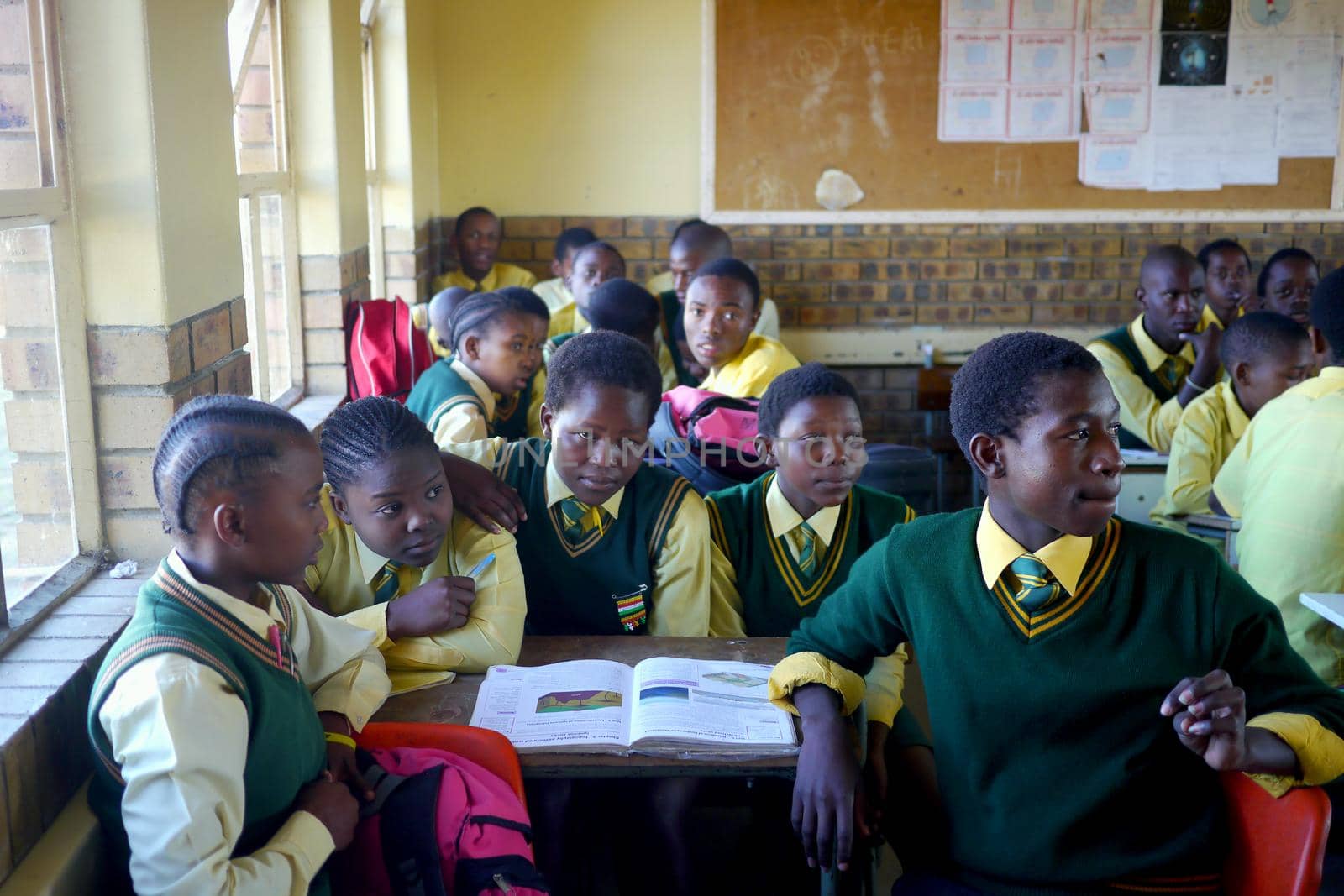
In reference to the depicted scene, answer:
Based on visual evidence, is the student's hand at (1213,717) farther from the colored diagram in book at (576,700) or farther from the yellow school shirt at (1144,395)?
the yellow school shirt at (1144,395)

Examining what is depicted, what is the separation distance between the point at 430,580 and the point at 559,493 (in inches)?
12.6

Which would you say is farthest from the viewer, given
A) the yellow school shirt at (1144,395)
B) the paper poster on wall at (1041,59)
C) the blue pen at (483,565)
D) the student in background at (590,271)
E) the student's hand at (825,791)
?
the paper poster on wall at (1041,59)

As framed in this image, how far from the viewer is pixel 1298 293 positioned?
479cm

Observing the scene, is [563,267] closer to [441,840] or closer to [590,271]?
[590,271]

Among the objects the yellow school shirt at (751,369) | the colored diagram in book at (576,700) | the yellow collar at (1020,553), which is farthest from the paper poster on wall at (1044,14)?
the colored diagram in book at (576,700)

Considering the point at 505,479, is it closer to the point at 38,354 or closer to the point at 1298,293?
Result: the point at 38,354

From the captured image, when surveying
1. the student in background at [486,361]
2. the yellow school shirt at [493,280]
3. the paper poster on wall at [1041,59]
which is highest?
the paper poster on wall at [1041,59]

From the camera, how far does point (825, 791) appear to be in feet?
5.01

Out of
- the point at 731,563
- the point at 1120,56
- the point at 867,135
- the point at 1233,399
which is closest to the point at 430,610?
the point at 731,563

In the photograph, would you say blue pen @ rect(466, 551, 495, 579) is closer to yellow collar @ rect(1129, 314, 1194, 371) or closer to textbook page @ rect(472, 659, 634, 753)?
textbook page @ rect(472, 659, 634, 753)

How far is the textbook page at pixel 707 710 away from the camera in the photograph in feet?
5.22

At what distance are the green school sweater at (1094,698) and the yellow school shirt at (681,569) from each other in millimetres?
647

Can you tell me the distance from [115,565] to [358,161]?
85.9 inches

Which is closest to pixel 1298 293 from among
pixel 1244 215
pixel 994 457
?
pixel 1244 215
